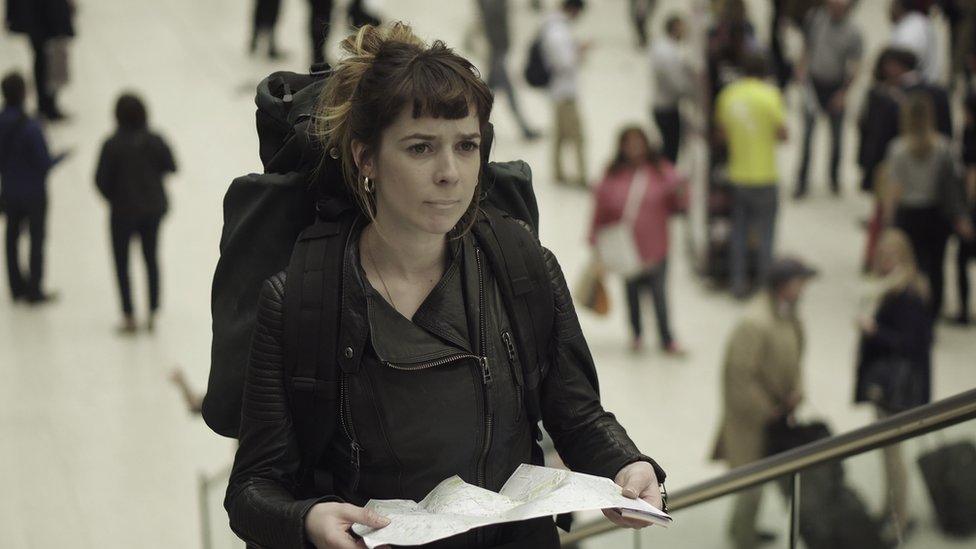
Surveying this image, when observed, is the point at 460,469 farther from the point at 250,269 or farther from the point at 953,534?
the point at 953,534

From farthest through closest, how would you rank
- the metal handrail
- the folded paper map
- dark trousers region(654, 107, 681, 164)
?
dark trousers region(654, 107, 681, 164) → the metal handrail → the folded paper map

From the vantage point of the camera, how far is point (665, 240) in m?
9.88

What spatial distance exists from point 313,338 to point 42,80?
12390mm

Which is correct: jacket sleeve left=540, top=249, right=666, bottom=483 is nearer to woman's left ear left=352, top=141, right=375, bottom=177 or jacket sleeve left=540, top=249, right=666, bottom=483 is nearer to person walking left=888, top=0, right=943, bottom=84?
woman's left ear left=352, top=141, right=375, bottom=177

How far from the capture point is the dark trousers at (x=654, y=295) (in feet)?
33.1

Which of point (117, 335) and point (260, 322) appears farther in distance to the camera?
point (117, 335)

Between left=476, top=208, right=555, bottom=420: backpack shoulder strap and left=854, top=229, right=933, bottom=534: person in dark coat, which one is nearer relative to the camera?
left=476, top=208, right=555, bottom=420: backpack shoulder strap

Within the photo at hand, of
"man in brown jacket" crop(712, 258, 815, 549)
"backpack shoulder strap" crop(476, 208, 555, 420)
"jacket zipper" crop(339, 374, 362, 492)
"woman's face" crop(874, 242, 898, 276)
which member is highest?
"backpack shoulder strap" crop(476, 208, 555, 420)

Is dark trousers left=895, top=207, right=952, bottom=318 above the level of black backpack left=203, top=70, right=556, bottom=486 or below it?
below

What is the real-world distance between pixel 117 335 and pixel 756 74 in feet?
15.9

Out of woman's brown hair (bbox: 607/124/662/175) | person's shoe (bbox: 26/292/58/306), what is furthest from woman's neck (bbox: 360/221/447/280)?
person's shoe (bbox: 26/292/58/306)

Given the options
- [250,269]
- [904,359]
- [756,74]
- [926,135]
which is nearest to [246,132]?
[756,74]

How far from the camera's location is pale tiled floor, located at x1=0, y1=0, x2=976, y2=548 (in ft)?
27.4

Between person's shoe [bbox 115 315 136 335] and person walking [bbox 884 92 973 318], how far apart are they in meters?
5.24
